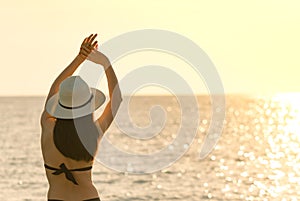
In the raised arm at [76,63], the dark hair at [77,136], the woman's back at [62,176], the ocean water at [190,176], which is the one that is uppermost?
the ocean water at [190,176]

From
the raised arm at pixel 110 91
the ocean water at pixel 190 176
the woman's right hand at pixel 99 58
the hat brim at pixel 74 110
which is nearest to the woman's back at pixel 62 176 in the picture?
the hat brim at pixel 74 110

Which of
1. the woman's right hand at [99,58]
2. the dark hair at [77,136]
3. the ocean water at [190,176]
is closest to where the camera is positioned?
the dark hair at [77,136]

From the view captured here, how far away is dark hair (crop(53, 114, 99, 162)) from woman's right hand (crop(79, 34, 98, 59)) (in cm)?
50

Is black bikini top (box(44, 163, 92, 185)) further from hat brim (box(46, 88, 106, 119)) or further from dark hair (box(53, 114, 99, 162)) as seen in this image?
hat brim (box(46, 88, 106, 119))

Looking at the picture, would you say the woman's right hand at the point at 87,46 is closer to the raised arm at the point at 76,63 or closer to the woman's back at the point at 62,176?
the raised arm at the point at 76,63

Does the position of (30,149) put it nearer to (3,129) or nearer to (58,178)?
(3,129)

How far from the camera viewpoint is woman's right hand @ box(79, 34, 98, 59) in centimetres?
611

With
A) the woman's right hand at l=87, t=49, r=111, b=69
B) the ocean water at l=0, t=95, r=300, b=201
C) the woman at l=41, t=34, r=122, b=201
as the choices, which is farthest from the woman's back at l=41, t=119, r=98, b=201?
the ocean water at l=0, t=95, r=300, b=201

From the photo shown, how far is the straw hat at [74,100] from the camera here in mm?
5988

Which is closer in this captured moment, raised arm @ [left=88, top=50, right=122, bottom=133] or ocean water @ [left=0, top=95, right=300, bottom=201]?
raised arm @ [left=88, top=50, right=122, bottom=133]

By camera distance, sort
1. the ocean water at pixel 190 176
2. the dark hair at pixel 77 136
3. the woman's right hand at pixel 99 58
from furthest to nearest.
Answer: the ocean water at pixel 190 176 → the woman's right hand at pixel 99 58 → the dark hair at pixel 77 136

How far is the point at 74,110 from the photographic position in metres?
5.98

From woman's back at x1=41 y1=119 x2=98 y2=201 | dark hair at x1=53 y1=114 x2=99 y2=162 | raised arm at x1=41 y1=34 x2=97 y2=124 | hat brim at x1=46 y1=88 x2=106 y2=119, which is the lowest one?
woman's back at x1=41 y1=119 x2=98 y2=201

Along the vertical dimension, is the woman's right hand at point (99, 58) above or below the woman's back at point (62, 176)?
above
